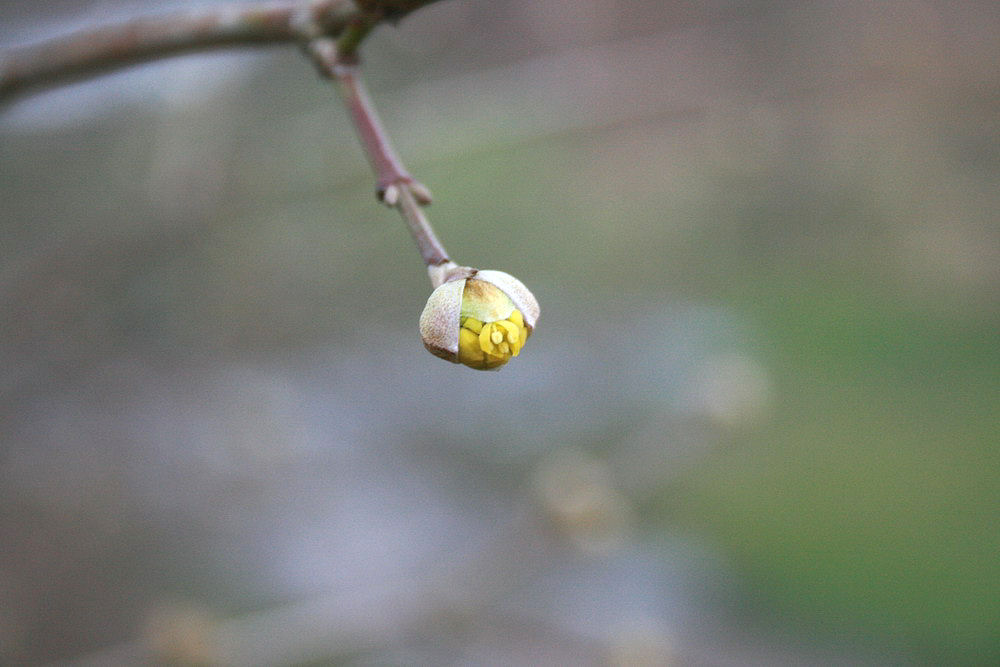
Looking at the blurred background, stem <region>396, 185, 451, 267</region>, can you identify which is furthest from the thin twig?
the blurred background

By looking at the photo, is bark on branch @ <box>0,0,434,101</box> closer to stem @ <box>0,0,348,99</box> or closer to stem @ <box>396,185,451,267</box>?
stem @ <box>0,0,348,99</box>

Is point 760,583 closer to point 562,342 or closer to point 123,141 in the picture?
point 562,342

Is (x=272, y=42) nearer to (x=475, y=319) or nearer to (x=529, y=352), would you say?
(x=475, y=319)

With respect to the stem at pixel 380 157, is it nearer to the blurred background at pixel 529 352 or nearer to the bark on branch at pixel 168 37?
the bark on branch at pixel 168 37

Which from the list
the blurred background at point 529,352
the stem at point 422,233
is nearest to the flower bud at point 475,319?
the stem at point 422,233

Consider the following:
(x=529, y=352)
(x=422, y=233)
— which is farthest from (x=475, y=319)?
(x=529, y=352)

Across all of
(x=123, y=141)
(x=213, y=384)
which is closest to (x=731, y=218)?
(x=213, y=384)
